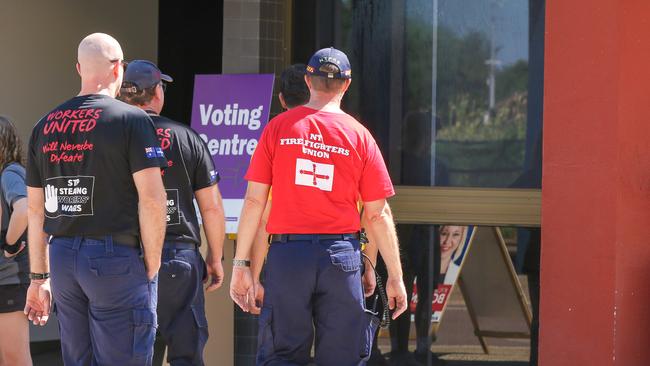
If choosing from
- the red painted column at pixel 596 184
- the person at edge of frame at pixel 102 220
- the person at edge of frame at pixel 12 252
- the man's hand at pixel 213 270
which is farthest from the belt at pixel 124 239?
the red painted column at pixel 596 184

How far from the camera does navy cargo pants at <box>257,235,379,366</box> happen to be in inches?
186

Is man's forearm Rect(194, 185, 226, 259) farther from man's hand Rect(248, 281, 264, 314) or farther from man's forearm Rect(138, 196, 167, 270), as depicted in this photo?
man's forearm Rect(138, 196, 167, 270)

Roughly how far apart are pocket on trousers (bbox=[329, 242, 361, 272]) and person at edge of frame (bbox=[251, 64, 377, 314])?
376 mm

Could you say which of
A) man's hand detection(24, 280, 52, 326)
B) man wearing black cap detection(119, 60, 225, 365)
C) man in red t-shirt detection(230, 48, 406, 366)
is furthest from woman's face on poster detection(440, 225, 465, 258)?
man's hand detection(24, 280, 52, 326)

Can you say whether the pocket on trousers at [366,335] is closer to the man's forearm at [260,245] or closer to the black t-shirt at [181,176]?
the man's forearm at [260,245]

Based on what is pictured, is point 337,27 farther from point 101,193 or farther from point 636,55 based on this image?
point 101,193

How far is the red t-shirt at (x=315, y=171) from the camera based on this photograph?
4796 mm

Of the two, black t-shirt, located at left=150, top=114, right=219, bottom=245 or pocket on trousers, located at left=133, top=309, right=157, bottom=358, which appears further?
black t-shirt, located at left=150, top=114, right=219, bottom=245

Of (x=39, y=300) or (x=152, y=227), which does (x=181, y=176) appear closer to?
(x=152, y=227)

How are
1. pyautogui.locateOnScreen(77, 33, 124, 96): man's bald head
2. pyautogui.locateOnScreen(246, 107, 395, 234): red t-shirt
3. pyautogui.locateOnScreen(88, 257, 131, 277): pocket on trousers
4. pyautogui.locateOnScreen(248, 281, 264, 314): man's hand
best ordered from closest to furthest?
pyautogui.locateOnScreen(88, 257, 131, 277): pocket on trousers, pyautogui.locateOnScreen(77, 33, 124, 96): man's bald head, pyautogui.locateOnScreen(246, 107, 395, 234): red t-shirt, pyautogui.locateOnScreen(248, 281, 264, 314): man's hand

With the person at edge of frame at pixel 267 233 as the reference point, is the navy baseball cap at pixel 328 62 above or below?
above

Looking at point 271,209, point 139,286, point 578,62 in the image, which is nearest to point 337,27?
point 578,62

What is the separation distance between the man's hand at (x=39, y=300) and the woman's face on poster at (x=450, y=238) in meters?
3.07

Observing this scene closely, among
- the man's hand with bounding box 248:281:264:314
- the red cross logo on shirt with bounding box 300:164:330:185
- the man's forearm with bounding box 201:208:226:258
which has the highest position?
the red cross logo on shirt with bounding box 300:164:330:185
